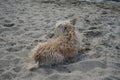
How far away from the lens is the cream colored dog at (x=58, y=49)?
3.98 metres

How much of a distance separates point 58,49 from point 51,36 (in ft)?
4.98

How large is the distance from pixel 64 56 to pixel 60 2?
193 inches

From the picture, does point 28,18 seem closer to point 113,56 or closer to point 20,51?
point 20,51

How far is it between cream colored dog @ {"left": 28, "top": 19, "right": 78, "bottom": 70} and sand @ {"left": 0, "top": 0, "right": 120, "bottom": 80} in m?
0.13

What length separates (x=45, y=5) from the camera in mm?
8352

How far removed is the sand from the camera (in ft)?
12.9

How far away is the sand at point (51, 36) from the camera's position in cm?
392

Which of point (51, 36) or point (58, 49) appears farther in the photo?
point (51, 36)

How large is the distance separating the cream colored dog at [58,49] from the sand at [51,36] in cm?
13

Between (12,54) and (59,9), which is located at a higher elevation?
(59,9)

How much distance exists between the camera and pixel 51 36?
554 cm

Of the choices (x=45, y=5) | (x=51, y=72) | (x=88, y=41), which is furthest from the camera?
(x=45, y=5)

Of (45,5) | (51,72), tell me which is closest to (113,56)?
(51,72)

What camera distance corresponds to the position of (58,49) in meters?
4.05
